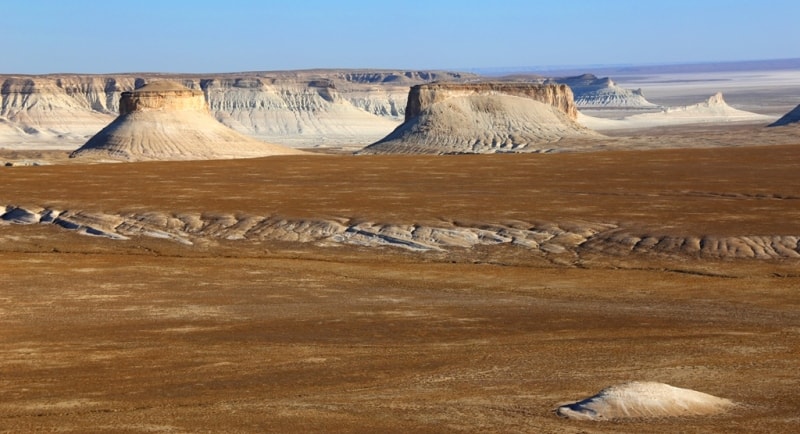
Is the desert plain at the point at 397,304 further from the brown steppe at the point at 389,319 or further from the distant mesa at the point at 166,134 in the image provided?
the distant mesa at the point at 166,134

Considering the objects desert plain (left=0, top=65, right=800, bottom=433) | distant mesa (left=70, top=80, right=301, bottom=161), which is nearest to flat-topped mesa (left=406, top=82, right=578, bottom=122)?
distant mesa (left=70, top=80, right=301, bottom=161)

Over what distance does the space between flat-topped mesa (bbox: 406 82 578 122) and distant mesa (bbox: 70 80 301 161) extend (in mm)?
18699

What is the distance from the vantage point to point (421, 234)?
41219 mm

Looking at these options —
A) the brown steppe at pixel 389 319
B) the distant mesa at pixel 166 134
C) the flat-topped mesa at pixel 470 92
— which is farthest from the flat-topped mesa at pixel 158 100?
the brown steppe at pixel 389 319

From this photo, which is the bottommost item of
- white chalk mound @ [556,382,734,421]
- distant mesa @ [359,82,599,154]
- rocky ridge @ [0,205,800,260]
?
distant mesa @ [359,82,599,154]

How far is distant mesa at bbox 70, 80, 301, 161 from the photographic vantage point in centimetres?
10800

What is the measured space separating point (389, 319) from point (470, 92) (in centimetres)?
10734

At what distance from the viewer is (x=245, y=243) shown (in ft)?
137

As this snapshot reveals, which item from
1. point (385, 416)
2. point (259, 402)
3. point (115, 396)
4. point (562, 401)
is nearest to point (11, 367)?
point (115, 396)

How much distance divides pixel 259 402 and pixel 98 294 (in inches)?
517

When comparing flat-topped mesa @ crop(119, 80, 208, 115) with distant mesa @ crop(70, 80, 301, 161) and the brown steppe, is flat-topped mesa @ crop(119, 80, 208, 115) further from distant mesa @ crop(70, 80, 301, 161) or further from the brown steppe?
the brown steppe

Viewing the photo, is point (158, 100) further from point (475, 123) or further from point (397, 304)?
point (397, 304)

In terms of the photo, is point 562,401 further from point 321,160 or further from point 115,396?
point 321,160

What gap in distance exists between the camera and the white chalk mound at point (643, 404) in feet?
61.3
